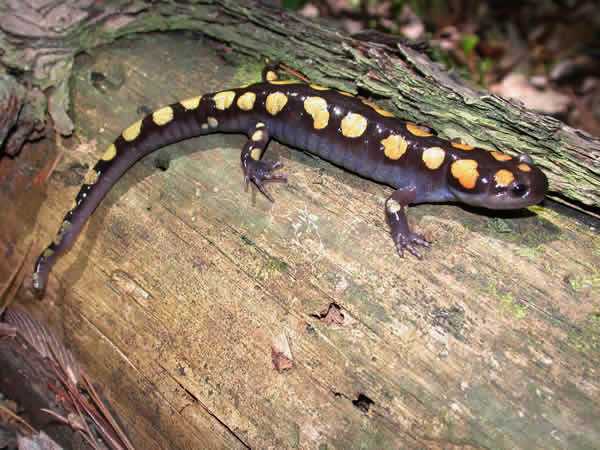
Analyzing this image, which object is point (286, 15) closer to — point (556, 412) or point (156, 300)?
point (156, 300)

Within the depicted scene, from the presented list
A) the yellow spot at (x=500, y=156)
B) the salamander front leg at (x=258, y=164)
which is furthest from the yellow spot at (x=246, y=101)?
the yellow spot at (x=500, y=156)

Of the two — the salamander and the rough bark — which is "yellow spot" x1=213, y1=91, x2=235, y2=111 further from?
the rough bark

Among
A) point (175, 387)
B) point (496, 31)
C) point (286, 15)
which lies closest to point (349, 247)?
point (175, 387)

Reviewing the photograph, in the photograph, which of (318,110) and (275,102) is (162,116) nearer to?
(275,102)

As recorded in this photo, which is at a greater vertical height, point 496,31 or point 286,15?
point 496,31

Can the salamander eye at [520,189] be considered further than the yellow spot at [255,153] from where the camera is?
No

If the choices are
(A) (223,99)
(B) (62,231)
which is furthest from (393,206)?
(B) (62,231)

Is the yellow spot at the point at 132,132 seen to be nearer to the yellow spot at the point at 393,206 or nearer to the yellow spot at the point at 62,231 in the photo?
the yellow spot at the point at 62,231
